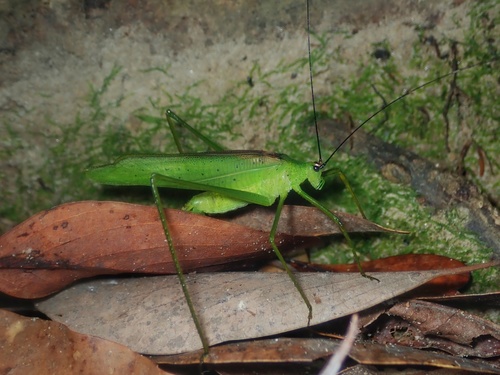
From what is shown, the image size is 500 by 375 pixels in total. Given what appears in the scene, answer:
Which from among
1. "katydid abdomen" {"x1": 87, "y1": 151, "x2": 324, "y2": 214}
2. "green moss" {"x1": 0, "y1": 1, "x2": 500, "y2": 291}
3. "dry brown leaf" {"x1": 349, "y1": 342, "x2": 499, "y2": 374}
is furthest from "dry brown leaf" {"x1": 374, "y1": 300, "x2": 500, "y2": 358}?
"katydid abdomen" {"x1": 87, "y1": 151, "x2": 324, "y2": 214}

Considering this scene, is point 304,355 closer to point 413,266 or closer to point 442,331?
point 442,331

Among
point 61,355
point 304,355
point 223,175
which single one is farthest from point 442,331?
point 61,355

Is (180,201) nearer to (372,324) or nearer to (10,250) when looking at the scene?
(10,250)

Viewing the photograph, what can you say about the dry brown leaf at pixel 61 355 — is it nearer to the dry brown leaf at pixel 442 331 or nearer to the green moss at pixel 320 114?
the green moss at pixel 320 114

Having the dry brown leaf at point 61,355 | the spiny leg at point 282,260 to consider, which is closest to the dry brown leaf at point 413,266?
the spiny leg at point 282,260

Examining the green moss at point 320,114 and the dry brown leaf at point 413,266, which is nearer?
the dry brown leaf at point 413,266

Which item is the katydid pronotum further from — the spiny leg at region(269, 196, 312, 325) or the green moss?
the green moss

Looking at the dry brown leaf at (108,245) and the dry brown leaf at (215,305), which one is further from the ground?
the dry brown leaf at (108,245)
